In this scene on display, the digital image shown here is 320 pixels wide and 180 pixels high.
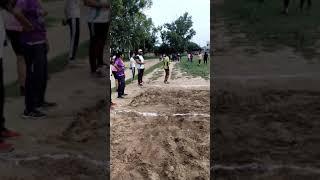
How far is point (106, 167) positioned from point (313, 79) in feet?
6.30

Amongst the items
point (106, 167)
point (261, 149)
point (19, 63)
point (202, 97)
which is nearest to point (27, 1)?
point (19, 63)

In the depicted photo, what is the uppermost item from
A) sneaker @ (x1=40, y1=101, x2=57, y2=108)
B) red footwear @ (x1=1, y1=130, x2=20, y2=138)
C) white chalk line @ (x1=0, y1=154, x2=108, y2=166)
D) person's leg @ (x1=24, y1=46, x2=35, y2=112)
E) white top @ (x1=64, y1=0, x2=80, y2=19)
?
white top @ (x1=64, y1=0, x2=80, y2=19)

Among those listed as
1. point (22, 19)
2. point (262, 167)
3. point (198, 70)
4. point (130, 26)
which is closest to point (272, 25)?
point (262, 167)

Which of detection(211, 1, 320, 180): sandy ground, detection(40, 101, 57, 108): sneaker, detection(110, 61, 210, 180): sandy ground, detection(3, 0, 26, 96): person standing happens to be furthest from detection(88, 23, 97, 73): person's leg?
detection(110, 61, 210, 180): sandy ground

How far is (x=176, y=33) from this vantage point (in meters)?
25.0

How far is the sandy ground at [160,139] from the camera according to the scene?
18.7ft

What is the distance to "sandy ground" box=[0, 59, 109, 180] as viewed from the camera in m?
4.06

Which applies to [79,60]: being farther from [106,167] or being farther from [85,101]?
[106,167]

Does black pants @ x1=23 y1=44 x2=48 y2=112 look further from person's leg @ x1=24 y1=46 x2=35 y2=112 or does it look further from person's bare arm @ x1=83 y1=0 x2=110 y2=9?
person's bare arm @ x1=83 y1=0 x2=110 y2=9

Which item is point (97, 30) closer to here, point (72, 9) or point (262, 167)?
point (72, 9)

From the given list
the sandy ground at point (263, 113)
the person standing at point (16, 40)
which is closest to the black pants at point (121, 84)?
the sandy ground at point (263, 113)

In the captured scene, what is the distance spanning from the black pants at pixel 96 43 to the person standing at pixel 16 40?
0.56 m

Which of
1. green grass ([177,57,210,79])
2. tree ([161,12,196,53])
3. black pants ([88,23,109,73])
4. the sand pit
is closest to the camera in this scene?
black pants ([88,23,109,73])

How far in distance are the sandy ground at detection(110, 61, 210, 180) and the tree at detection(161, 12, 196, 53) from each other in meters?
14.5
